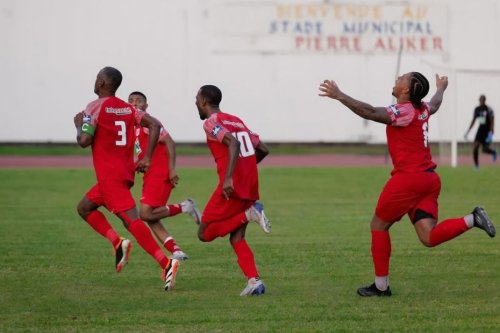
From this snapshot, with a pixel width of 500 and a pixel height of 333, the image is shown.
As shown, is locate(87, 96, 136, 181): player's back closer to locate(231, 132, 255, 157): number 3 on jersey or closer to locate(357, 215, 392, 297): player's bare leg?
locate(231, 132, 255, 157): number 3 on jersey

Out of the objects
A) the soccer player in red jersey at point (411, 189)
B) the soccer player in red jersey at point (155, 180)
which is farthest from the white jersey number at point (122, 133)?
the soccer player in red jersey at point (411, 189)

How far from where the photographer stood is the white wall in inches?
1837

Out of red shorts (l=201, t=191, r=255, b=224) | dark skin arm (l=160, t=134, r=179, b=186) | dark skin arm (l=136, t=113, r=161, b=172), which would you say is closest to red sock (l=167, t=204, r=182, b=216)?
dark skin arm (l=160, t=134, r=179, b=186)

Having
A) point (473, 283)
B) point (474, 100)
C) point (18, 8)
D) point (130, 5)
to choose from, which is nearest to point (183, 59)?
point (130, 5)

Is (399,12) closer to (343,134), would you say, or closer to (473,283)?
(343,134)

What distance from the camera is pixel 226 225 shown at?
11445 millimetres

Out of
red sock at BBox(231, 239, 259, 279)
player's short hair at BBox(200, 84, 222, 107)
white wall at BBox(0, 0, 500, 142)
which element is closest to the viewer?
red sock at BBox(231, 239, 259, 279)

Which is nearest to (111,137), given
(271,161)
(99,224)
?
(99,224)

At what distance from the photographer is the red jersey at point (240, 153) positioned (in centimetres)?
1135

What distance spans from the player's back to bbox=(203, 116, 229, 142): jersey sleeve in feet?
2.77

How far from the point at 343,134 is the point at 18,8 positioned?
13.1 m

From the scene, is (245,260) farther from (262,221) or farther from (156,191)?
(156,191)

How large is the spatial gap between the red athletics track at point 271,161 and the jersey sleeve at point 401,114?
83.0ft

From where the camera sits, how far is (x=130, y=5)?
47625 mm
